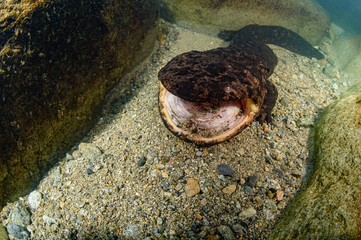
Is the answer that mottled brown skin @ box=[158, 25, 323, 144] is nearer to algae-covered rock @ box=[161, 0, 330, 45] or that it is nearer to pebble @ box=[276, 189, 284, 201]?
pebble @ box=[276, 189, 284, 201]

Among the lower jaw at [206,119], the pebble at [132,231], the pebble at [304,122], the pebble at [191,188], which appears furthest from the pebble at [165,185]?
the pebble at [304,122]

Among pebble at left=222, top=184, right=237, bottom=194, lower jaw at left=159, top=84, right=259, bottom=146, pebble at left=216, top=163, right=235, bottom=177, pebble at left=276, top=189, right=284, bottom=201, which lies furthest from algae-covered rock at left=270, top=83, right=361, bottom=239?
lower jaw at left=159, top=84, right=259, bottom=146

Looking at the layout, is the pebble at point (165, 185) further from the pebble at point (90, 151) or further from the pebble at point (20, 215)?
the pebble at point (20, 215)

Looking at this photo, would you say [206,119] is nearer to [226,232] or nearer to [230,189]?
[230,189]

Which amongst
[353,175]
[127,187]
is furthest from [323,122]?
[127,187]

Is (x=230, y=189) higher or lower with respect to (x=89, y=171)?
higher

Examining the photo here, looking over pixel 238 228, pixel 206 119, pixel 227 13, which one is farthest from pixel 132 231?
pixel 227 13
